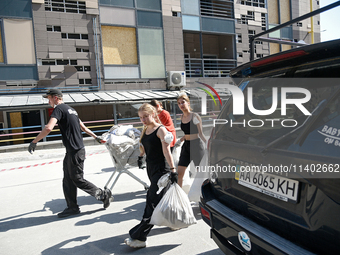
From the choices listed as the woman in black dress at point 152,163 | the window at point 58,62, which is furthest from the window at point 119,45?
the woman in black dress at point 152,163

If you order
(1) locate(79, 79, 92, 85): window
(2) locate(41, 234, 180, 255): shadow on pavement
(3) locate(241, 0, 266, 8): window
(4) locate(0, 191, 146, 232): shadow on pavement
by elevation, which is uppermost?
(3) locate(241, 0, 266, 8): window

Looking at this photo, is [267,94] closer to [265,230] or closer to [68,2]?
[265,230]

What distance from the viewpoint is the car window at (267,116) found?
72.2 inches

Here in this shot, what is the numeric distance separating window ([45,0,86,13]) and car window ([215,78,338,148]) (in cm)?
1517

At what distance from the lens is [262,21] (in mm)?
21484

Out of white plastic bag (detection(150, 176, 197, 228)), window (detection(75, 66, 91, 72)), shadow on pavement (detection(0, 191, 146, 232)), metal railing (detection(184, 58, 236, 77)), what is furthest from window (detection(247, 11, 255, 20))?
white plastic bag (detection(150, 176, 197, 228))

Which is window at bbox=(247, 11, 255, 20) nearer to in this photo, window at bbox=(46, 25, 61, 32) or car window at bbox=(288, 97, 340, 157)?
window at bbox=(46, 25, 61, 32)

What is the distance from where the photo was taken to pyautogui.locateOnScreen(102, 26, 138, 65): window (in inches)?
619

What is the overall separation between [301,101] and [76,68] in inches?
584

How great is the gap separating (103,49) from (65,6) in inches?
121

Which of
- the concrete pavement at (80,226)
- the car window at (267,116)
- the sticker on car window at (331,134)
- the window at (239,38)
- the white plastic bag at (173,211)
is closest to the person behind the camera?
the sticker on car window at (331,134)

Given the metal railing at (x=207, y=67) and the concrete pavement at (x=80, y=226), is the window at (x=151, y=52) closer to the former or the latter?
the metal railing at (x=207, y=67)

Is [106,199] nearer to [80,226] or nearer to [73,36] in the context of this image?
[80,226]

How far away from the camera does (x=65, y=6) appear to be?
48.3 feet
